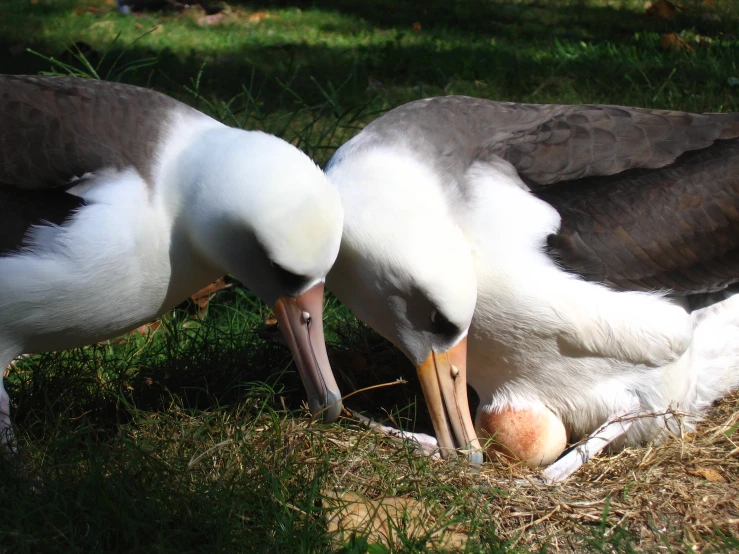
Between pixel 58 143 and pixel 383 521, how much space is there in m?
1.66

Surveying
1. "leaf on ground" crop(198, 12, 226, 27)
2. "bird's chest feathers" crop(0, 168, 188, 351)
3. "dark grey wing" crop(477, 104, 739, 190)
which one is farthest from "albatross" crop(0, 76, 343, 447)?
"leaf on ground" crop(198, 12, 226, 27)

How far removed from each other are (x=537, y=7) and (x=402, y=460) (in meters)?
8.76

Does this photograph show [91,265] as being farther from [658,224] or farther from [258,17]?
[258,17]

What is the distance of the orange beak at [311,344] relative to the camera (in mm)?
3189

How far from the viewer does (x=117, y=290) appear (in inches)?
122

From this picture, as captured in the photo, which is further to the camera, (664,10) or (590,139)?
(664,10)

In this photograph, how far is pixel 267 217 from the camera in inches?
114

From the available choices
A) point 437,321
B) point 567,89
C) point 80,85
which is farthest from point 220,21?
point 437,321

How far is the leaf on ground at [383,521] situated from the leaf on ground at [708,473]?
1126 mm

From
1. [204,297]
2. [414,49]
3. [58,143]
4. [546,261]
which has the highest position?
[58,143]

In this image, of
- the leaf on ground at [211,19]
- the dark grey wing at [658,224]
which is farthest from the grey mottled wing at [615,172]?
the leaf on ground at [211,19]

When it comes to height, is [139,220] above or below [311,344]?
above

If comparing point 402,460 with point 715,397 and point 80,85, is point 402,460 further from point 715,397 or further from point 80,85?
point 80,85

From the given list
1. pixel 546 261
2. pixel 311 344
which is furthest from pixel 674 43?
pixel 311 344
